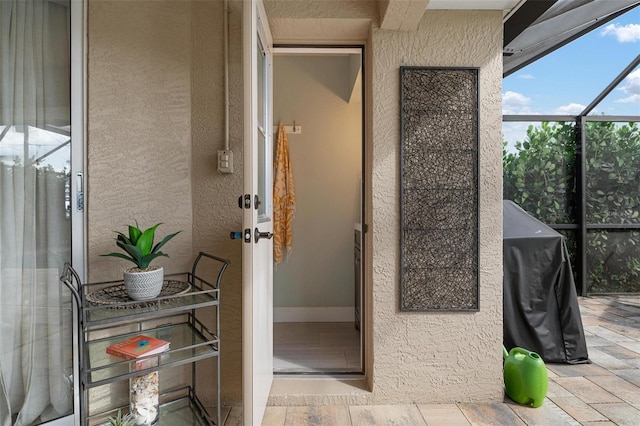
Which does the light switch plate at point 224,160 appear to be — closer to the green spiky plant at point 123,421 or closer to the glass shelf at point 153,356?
the glass shelf at point 153,356

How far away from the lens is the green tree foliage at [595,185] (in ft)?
13.6

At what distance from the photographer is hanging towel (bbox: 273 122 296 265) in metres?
3.17

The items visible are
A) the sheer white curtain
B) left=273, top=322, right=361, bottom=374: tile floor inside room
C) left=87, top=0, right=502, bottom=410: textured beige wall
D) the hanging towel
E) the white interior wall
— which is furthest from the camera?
the white interior wall

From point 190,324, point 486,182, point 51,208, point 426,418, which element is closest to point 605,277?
point 486,182

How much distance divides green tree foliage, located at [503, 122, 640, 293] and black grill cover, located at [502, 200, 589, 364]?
6.75 ft

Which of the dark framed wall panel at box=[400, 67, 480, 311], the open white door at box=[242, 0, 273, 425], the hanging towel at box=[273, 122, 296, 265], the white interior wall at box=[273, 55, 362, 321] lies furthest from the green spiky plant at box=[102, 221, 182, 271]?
the white interior wall at box=[273, 55, 362, 321]

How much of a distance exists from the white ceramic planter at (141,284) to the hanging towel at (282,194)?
176 cm

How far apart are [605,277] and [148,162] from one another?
16.2 ft

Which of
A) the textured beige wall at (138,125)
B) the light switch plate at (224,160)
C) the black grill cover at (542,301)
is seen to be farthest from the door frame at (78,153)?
the black grill cover at (542,301)

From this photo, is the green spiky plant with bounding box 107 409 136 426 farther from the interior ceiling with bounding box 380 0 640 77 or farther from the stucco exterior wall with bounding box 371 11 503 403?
the interior ceiling with bounding box 380 0 640 77

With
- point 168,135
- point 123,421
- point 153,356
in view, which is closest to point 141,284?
point 153,356

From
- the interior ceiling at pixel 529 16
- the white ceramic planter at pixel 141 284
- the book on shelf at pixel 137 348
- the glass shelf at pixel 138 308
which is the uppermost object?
the interior ceiling at pixel 529 16

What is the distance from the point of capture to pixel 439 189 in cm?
197

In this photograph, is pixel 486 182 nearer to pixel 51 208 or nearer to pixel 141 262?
pixel 141 262
